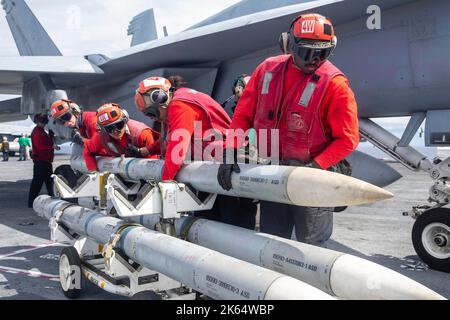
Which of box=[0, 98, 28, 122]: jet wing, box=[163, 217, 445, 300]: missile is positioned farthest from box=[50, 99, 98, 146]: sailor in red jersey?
box=[0, 98, 28, 122]: jet wing

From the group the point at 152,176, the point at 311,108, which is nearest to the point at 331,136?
the point at 311,108

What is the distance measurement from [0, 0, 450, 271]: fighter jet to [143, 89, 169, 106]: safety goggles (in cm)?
316

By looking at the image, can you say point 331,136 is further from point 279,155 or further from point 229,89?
point 229,89

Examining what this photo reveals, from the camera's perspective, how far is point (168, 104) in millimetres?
4504

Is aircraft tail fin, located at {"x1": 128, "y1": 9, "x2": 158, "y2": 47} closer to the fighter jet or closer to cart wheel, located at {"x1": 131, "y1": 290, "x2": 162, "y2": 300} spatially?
the fighter jet

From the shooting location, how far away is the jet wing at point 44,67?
989 cm

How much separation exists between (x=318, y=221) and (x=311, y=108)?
2.89ft

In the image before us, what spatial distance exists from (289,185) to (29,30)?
15.5 metres

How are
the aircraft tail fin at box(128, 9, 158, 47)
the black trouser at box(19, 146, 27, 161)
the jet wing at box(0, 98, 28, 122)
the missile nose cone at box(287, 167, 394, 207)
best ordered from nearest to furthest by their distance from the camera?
the missile nose cone at box(287, 167, 394, 207) < the jet wing at box(0, 98, 28, 122) < the aircraft tail fin at box(128, 9, 158, 47) < the black trouser at box(19, 146, 27, 161)

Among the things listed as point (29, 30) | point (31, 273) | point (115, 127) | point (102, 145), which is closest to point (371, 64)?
point (115, 127)

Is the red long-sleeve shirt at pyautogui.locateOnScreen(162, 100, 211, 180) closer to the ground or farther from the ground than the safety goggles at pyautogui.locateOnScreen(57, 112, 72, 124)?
closer to the ground

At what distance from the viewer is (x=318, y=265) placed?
2914 millimetres

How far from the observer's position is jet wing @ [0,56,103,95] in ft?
32.5

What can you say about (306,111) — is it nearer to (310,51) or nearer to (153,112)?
(310,51)
